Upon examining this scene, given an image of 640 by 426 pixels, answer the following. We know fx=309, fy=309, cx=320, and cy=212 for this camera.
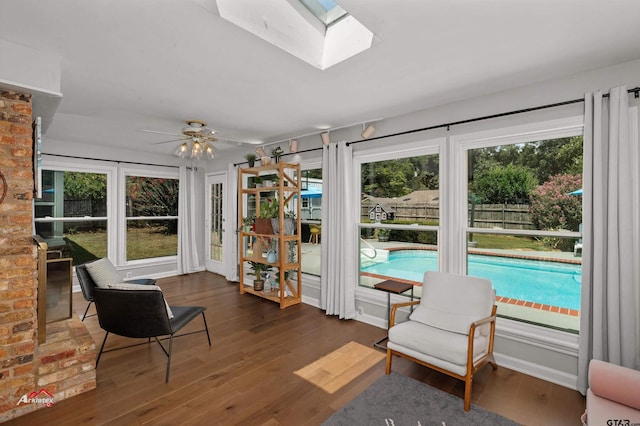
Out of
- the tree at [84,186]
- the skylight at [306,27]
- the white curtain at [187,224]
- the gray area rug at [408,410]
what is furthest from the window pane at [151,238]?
the gray area rug at [408,410]

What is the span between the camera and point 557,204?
2.75 meters

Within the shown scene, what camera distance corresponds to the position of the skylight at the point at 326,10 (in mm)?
2020

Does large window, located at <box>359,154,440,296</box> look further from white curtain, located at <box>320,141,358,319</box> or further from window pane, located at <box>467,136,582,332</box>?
window pane, located at <box>467,136,582,332</box>

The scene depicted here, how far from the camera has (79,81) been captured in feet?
8.79

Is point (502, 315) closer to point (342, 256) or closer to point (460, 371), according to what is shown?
point (460, 371)

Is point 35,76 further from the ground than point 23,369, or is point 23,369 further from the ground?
point 35,76

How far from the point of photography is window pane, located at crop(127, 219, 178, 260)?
5.95 metres

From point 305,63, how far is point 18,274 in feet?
8.26

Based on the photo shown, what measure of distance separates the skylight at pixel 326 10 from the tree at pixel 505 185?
2053mm

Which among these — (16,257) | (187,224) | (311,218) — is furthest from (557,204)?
(187,224)

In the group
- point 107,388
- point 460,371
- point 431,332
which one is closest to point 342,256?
point 431,332

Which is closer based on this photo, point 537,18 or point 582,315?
point 537,18

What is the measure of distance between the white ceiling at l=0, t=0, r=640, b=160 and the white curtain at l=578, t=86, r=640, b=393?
48 cm

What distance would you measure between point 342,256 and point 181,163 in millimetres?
4352
